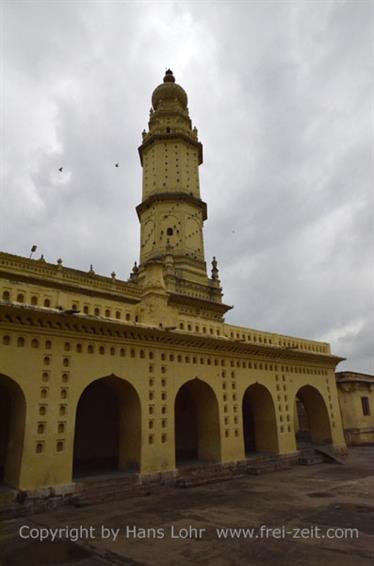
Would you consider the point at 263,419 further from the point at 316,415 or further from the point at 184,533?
the point at 184,533

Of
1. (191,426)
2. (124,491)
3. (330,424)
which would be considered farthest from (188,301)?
(124,491)

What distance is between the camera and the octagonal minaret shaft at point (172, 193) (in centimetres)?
2455

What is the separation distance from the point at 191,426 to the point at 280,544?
11.9 meters

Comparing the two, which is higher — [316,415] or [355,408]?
[355,408]

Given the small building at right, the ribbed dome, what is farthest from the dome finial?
the small building at right

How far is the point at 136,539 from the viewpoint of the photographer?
7410 mm

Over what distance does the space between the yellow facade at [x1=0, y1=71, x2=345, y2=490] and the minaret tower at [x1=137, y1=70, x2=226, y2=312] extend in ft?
0.51

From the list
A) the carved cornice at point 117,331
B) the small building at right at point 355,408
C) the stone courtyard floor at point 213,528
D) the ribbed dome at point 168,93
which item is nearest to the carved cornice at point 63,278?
the carved cornice at point 117,331

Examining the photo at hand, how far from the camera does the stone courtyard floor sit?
643cm

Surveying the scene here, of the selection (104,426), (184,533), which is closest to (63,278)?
(104,426)

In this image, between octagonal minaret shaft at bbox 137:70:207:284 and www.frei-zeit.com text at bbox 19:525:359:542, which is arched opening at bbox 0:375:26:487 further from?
octagonal minaret shaft at bbox 137:70:207:284

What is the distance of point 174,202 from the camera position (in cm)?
2562

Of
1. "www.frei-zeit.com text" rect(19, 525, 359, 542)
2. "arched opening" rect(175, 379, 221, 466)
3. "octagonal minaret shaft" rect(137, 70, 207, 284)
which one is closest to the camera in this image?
"www.frei-zeit.com text" rect(19, 525, 359, 542)

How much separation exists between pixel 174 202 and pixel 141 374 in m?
15.4
